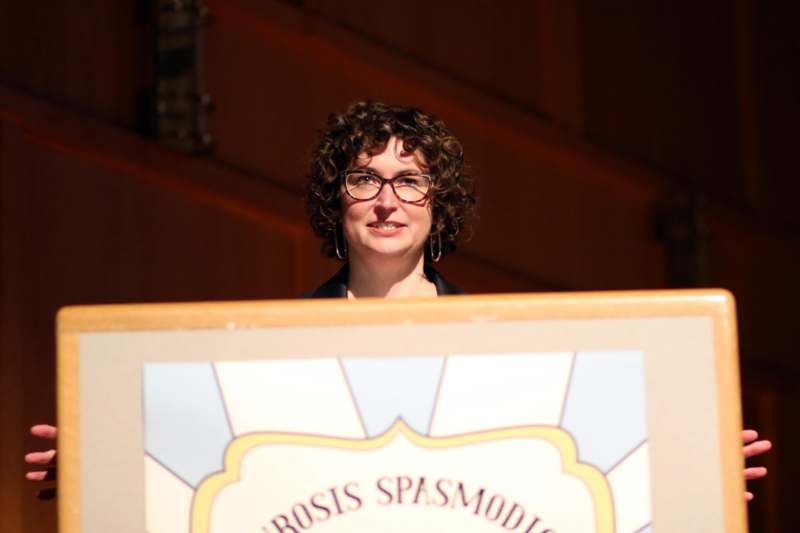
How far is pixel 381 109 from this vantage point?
194cm

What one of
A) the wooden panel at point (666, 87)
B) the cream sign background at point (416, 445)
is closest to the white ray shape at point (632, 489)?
→ the cream sign background at point (416, 445)

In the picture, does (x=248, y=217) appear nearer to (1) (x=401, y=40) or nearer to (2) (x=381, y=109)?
(1) (x=401, y=40)

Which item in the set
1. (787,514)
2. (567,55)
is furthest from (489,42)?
(787,514)

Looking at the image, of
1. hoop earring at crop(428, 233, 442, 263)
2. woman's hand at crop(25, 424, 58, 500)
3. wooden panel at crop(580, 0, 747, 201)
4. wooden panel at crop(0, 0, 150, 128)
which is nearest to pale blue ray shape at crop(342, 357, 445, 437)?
woman's hand at crop(25, 424, 58, 500)

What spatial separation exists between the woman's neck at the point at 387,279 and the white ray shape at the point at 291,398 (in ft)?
1.32

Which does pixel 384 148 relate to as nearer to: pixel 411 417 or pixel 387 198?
pixel 387 198

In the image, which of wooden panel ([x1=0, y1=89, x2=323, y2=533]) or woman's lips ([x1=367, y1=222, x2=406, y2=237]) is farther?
wooden panel ([x1=0, y1=89, x2=323, y2=533])

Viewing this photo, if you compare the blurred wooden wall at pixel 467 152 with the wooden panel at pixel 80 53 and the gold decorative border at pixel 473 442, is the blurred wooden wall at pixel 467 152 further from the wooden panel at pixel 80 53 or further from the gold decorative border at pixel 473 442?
the gold decorative border at pixel 473 442

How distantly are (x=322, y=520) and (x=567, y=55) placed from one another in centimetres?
249

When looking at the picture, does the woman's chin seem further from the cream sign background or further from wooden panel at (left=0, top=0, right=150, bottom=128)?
wooden panel at (left=0, top=0, right=150, bottom=128)

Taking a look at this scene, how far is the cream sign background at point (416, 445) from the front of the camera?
1.51m

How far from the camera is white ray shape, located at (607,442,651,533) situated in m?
1.50

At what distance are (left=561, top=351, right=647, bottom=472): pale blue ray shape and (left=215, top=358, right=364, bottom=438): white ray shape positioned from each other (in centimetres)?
22

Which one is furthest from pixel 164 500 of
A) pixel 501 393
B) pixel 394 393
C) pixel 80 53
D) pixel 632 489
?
pixel 80 53
